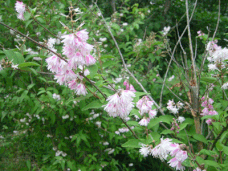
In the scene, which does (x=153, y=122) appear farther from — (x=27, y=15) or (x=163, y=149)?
(x=27, y=15)

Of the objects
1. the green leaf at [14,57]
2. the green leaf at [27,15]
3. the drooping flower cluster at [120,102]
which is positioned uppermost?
the green leaf at [27,15]

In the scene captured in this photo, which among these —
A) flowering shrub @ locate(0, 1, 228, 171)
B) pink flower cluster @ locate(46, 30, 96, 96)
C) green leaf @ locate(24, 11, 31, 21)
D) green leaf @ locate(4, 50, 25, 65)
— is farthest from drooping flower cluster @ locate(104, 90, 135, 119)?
green leaf @ locate(24, 11, 31, 21)

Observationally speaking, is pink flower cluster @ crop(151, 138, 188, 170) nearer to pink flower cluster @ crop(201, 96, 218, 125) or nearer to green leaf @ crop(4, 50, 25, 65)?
pink flower cluster @ crop(201, 96, 218, 125)

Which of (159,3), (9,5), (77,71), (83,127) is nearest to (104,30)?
(9,5)

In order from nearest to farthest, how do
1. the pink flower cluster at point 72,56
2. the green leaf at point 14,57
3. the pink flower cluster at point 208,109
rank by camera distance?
the pink flower cluster at point 72,56, the green leaf at point 14,57, the pink flower cluster at point 208,109

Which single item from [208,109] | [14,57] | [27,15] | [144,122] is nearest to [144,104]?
[144,122]

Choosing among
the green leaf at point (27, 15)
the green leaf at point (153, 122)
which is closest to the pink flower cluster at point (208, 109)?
the green leaf at point (153, 122)

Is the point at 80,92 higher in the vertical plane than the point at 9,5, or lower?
lower

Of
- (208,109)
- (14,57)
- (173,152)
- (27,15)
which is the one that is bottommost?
(208,109)

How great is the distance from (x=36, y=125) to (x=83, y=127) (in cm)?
79

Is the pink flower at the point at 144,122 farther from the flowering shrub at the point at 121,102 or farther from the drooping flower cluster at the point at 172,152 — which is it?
the drooping flower cluster at the point at 172,152

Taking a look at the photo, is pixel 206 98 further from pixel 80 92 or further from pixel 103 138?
pixel 103 138

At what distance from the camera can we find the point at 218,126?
4.25ft

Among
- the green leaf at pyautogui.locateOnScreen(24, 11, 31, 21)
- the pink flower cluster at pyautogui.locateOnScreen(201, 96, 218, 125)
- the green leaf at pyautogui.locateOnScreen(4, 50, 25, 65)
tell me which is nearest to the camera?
the green leaf at pyautogui.locateOnScreen(4, 50, 25, 65)
